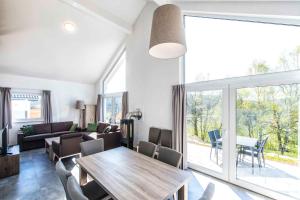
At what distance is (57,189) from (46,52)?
13.7 feet

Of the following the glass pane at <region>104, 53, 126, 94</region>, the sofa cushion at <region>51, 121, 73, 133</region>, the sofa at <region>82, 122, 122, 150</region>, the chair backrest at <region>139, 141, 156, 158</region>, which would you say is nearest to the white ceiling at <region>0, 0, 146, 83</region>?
the glass pane at <region>104, 53, 126, 94</region>

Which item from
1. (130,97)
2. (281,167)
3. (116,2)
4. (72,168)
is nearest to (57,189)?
(72,168)

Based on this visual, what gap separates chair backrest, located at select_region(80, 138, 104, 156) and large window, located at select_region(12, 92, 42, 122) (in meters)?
4.44

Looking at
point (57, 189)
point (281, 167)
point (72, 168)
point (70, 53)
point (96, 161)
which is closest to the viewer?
point (96, 161)

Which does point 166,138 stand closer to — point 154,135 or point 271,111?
point 154,135

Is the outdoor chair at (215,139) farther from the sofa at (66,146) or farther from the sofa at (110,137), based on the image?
the sofa at (66,146)

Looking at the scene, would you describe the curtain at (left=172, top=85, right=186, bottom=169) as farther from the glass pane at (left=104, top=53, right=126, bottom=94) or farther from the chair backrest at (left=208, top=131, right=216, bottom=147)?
the glass pane at (left=104, top=53, right=126, bottom=94)

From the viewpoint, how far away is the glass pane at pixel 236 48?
2.38m

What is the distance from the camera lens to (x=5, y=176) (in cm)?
302

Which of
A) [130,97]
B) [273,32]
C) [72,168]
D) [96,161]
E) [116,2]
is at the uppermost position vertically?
[116,2]

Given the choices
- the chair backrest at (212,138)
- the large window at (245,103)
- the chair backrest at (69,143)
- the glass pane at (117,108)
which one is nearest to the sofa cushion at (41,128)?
the chair backrest at (69,143)

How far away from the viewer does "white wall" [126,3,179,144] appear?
391 centimetres

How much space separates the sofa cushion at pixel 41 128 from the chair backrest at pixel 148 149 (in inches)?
177

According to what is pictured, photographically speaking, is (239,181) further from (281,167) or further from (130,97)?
(130,97)
